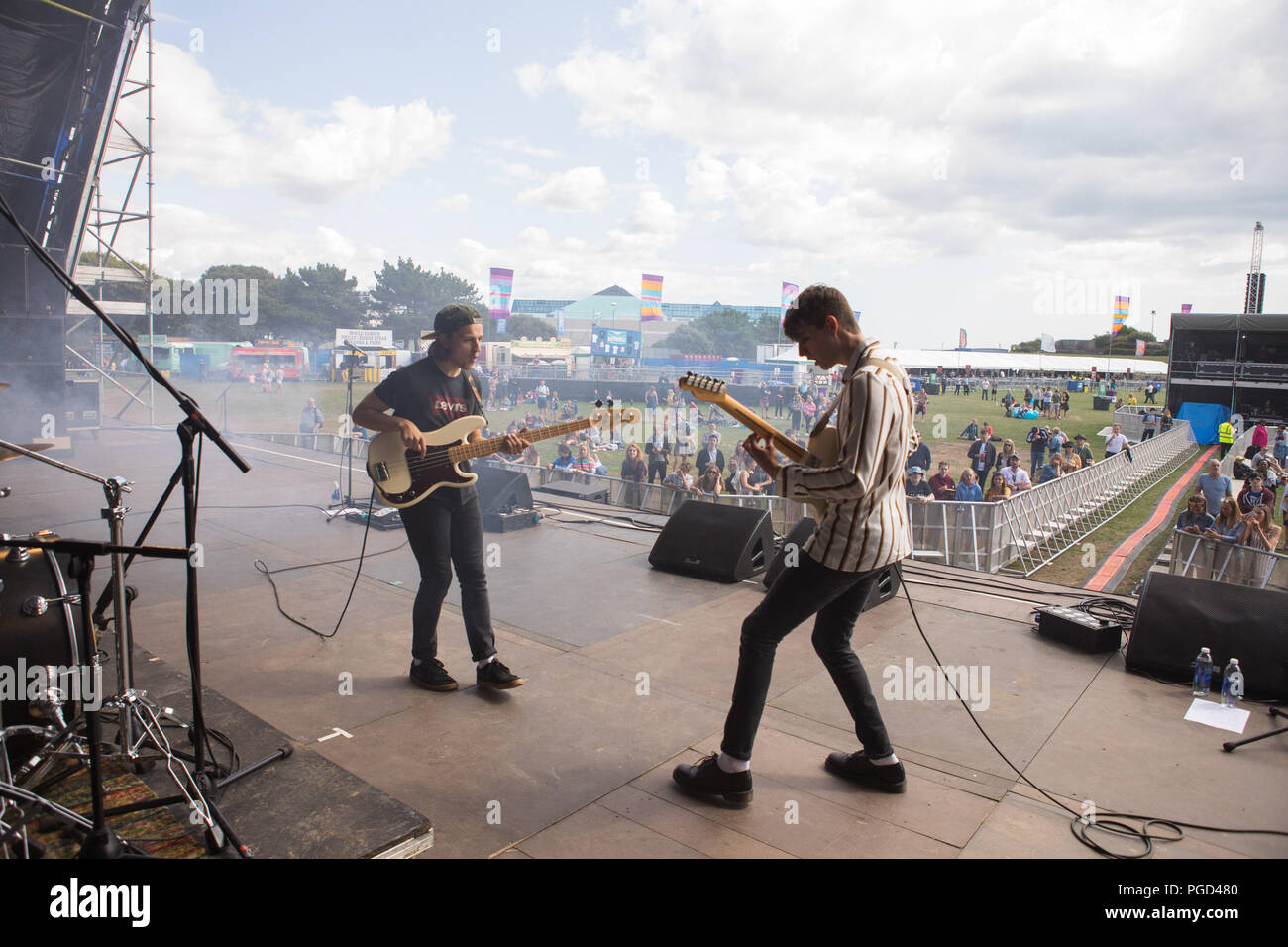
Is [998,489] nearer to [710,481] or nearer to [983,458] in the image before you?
[983,458]

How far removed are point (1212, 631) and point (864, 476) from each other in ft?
9.72

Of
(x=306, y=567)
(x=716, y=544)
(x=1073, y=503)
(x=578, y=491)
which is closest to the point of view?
(x=716, y=544)

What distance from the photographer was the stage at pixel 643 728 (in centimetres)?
291

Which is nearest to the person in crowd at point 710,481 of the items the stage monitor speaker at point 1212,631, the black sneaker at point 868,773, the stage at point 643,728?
the stage at point 643,728

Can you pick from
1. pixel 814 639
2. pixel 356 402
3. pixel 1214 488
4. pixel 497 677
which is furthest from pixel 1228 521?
pixel 356 402

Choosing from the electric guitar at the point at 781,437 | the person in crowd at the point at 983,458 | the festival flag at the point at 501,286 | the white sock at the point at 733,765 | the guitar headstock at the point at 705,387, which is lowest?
the white sock at the point at 733,765

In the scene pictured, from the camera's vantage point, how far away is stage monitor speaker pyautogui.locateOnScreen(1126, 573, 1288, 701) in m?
4.15

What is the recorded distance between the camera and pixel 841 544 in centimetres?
295

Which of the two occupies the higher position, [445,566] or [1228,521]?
[445,566]

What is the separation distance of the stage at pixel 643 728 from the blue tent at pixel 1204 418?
110ft

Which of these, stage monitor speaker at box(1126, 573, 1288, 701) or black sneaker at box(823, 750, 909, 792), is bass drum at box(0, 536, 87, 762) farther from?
stage monitor speaker at box(1126, 573, 1288, 701)

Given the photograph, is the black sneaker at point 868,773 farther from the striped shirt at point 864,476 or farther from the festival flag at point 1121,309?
the festival flag at point 1121,309

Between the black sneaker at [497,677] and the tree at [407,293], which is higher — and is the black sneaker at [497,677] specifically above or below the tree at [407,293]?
below
